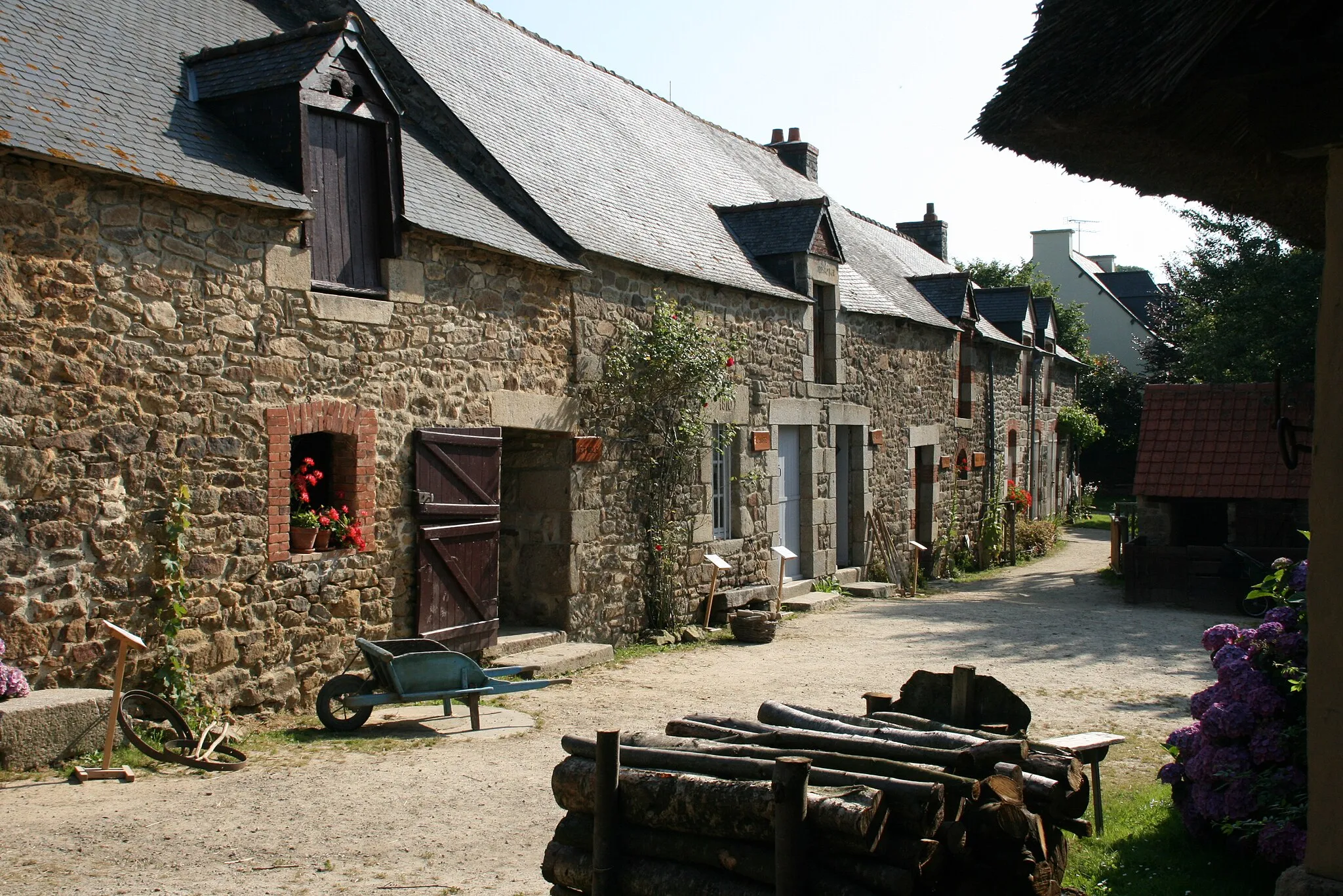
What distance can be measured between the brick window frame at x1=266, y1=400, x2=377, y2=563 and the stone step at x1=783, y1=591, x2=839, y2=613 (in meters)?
6.64

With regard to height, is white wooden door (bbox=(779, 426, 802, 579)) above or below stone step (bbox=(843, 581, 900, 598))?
above

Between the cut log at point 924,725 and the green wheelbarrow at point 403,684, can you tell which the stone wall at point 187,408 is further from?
the cut log at point 924,725

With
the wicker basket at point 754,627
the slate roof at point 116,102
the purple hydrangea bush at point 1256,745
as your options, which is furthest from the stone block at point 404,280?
the purple hydrangea bush at point 1256,745

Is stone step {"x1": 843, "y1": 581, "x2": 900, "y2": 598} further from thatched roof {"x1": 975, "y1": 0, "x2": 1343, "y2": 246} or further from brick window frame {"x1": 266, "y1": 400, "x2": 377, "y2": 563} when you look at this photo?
thatched roof {"x1": 975, "y1": 0, "x2": 1343, "y2": 246}

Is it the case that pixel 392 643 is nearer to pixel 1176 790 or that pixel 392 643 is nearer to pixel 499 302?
pixel 499 302

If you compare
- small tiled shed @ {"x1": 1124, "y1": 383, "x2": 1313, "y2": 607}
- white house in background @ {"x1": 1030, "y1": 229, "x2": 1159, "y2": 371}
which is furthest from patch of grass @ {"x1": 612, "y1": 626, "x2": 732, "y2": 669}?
white house in background @ {"x1": 1030, "y1": 229, "x2": 1159, "y2": 371}

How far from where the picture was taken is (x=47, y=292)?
6371 mm

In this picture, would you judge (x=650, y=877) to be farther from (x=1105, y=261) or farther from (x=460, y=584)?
(x=1105, y=261)

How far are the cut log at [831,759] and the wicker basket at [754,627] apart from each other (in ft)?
22.3

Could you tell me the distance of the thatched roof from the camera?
134 inches

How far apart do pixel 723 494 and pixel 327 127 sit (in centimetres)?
630

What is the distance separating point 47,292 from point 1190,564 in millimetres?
12400

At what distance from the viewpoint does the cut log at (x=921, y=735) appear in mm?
4605

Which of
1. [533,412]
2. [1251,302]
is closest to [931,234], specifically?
[1251,302]
